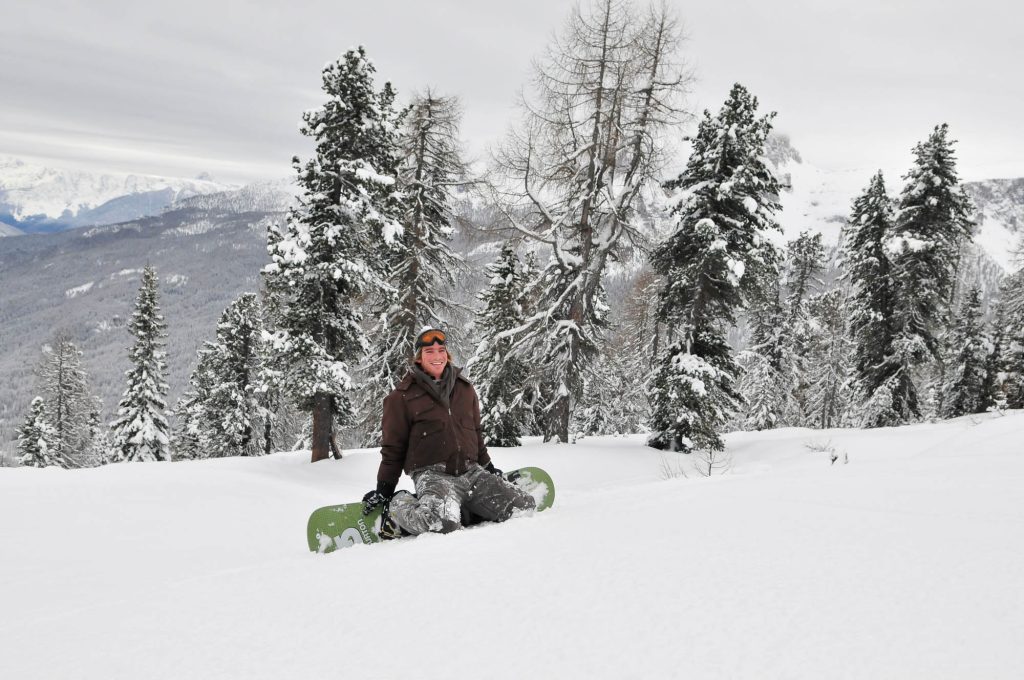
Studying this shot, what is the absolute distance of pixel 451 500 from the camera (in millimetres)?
4641

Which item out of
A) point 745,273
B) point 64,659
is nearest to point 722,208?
point 745,273

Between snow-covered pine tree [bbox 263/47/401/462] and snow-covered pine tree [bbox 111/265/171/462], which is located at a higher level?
snow-covered pine tree [bbox 263/47/401/462]

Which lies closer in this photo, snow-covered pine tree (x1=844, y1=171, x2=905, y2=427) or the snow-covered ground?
the snow-covered ground

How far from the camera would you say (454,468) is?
5090 millimetres

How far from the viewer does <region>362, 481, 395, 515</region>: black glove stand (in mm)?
4984

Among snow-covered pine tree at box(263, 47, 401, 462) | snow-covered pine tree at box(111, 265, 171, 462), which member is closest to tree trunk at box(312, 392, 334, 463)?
snow-covered pine tree at box(263, 47, 401, 462)

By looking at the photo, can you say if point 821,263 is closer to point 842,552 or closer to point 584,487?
point 584,487

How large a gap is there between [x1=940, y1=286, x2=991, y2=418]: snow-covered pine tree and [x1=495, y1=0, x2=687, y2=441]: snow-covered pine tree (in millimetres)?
27028

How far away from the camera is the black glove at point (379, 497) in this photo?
4984 mm

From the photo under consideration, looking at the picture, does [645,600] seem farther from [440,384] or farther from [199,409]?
[199,409]

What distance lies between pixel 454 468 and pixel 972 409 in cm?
3685

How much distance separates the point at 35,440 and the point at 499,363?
30.7 m

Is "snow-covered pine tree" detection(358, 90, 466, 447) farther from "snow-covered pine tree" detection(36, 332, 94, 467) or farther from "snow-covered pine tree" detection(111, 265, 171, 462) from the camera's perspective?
"snow-covered pine tree" detection(36, 332, 94, 467)

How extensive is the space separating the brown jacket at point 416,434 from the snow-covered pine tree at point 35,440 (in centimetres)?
3743
